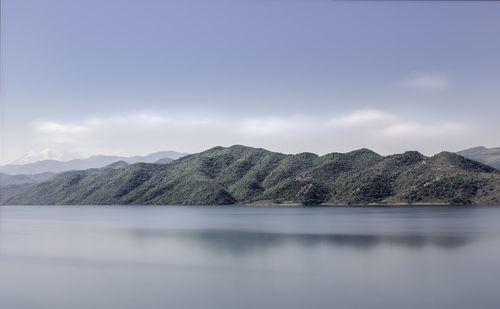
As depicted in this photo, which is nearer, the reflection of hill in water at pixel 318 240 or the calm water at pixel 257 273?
the calm water at pixel 257 273

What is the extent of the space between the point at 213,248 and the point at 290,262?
716 inches

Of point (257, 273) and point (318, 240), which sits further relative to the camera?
point (318, 240)

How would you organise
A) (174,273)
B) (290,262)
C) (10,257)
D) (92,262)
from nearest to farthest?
(174,273) → (290,262) → (92,262) → (10,257)

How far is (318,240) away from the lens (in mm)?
71812

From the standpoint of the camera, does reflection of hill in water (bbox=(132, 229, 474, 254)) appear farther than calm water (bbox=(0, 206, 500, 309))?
Yes

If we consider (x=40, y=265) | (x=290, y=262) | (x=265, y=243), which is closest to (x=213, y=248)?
(x=265, y=243)

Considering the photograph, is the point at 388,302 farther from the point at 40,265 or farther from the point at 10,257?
the point at 10,257

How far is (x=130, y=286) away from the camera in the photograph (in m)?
37.9

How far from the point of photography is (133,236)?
8488 centimetres

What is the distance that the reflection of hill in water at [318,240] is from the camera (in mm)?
64738

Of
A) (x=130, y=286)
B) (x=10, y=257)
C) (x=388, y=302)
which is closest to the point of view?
(x=388, y=302)

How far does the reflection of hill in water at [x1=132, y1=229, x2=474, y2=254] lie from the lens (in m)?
64.7

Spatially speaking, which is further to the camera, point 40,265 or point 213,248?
point 213,248

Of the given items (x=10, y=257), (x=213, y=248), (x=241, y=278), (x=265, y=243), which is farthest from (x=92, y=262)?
(x=265, y=243)
